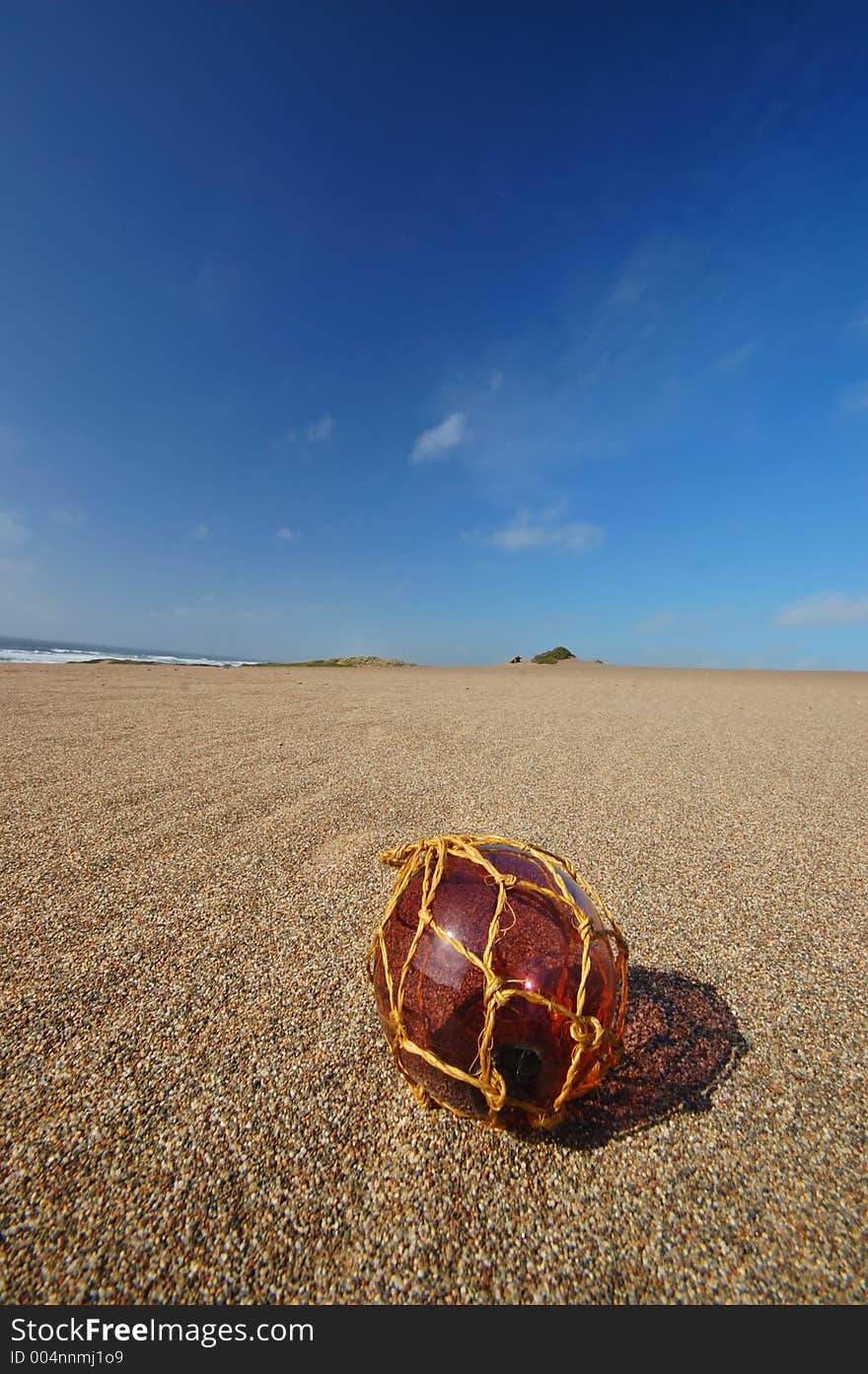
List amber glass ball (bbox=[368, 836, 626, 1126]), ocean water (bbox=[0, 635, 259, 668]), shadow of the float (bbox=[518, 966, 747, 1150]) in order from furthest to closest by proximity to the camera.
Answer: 1. ocean water (bbox=[0, 635, 259, 668])
2. shadow of the float (bbox=[518, 966, 747, 1150])
3. amber glass ball (bbox=[368, 836, 626, 1126])

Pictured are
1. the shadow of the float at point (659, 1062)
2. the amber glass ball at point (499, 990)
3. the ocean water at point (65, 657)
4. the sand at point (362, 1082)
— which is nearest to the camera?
the sand at point (362, 1082)

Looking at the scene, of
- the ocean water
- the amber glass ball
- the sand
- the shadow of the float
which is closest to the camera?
the sand

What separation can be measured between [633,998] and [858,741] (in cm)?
804

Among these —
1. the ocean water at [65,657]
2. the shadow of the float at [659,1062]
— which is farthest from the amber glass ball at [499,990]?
the ocean water at [65,657]

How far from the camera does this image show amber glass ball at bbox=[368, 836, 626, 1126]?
1359mm

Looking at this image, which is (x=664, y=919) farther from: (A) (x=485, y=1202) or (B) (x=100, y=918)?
(B) (x=100, y=918)

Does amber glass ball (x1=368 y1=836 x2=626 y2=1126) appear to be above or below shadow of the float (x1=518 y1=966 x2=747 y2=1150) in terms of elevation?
above

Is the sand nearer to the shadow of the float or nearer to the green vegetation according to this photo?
the shadow of the float

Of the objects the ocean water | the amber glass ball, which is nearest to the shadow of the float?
the amber glass ball

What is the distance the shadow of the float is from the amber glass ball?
0.19m

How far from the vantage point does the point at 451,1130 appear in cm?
155

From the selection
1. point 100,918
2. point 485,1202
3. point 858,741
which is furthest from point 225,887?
point 858,741

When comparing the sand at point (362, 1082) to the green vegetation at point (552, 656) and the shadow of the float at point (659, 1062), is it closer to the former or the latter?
the shadow of the float at point (659, 1062)

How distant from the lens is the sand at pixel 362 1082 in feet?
3.94
